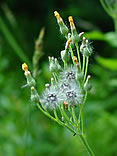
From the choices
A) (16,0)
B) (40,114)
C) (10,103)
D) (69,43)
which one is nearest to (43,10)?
(16,0)

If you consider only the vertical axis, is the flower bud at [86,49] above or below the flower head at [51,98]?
above

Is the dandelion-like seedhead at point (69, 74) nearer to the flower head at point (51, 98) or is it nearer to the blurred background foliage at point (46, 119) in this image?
the flower head at point (51, 98)

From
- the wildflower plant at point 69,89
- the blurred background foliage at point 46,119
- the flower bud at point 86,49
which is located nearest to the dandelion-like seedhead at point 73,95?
the wildflower plant at point 69,89

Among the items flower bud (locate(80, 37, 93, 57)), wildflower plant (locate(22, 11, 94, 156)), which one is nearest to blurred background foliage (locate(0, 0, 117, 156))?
flower bud (locate(80, 37, 93, 57))

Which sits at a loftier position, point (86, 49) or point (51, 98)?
point (86, 49)

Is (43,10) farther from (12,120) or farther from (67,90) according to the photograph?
(67,90)

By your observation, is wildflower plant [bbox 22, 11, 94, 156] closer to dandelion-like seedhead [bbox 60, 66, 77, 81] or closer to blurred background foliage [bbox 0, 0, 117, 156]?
dandelion-like seedhead [bbox 60, 66, 77, 81]

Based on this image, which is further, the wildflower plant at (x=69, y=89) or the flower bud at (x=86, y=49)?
the flower bud at (x=86, y=49)

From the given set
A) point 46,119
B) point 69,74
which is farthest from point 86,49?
point 46,119

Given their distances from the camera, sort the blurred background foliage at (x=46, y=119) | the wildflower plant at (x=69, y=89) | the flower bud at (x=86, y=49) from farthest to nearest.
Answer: the blurred background foliage at (x=46, y=119), the flower bud at (x=86, y=49), the wildflower plant at (x=69, y=89)

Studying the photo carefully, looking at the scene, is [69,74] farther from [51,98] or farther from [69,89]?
[51,98]

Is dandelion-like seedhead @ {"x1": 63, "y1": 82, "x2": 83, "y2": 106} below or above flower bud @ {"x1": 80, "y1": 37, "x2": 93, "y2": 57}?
below

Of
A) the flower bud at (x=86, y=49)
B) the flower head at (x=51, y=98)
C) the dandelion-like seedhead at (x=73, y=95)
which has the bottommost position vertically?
the dandelion-like seedhead at (x=73, y=95)
